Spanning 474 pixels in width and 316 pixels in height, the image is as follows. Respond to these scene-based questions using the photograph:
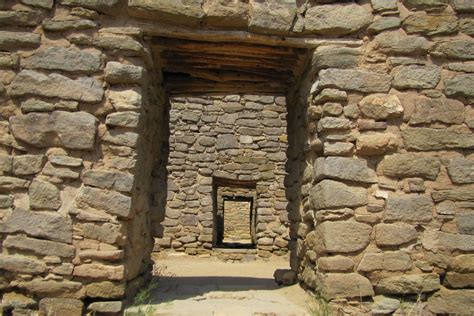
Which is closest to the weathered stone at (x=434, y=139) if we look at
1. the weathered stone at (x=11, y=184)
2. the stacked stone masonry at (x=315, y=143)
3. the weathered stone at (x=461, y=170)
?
the stacked stone masonry at (x=315, y=143)

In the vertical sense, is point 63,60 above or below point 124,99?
above

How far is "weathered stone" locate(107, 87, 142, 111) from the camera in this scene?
10.9ft

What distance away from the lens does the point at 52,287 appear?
10.1ft

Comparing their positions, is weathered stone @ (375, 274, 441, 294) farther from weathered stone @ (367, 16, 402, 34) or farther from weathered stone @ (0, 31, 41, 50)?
weathered stone @ (0, 31, 41, 50)

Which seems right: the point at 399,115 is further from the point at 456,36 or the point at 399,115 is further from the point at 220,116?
the point at 220,116

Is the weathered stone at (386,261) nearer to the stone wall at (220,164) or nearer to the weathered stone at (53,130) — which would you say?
the weathered stone at (53,130)

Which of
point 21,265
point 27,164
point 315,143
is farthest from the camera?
point 315,143

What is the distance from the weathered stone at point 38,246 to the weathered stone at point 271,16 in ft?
6.98

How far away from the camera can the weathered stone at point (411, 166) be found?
3350 millimetres

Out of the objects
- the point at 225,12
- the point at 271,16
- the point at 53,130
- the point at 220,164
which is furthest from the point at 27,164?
the point at 220,164

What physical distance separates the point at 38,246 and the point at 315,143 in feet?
7.13

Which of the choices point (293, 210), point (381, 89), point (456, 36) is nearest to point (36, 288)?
point (293, 210)

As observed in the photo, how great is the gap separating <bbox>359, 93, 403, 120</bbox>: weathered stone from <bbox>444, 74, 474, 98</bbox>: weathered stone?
41 centimetres

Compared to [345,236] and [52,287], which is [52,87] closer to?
[52,287]
